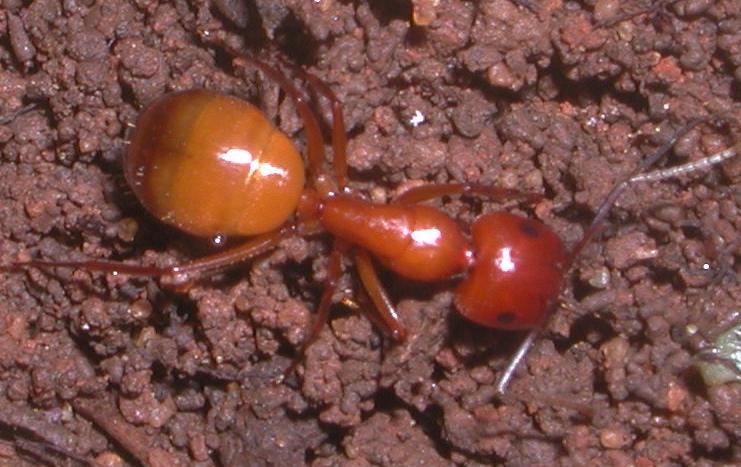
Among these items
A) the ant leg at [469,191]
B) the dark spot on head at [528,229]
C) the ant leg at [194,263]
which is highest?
the ant leg at [469,191]

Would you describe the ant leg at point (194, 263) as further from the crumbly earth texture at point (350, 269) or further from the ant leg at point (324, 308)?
the ant leg at point (324, 308)

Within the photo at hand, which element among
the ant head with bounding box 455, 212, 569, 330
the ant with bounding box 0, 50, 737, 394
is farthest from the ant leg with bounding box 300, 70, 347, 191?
the ant head with bounding box 455, 212, 569, 330

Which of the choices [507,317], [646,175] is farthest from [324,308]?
[646,175]

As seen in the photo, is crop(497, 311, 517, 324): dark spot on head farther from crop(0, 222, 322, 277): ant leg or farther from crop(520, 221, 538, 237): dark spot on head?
crop(0, 222, 322, 277): ant leg

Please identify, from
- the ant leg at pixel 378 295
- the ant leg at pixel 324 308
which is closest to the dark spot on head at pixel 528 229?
the ant leg at pixel 378 295

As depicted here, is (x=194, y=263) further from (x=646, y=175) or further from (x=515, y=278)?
(x=646, y=175)

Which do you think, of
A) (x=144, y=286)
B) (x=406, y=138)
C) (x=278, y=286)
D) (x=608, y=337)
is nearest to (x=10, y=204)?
(x=144, y=286)

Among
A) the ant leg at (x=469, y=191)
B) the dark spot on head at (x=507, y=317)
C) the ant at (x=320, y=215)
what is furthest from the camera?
the ant leg at (x=469, y=191)
